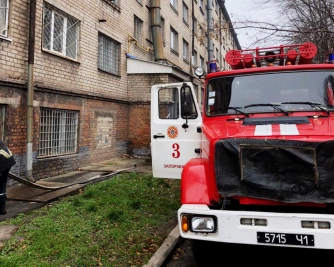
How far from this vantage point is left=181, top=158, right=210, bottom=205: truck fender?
2.98m

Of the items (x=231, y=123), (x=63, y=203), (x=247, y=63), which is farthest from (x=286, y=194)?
(x=63, y=203)

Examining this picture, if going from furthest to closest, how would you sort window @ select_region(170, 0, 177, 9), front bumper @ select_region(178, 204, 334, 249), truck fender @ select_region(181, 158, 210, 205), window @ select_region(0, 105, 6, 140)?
window @ select_region(170, 0, 177, 9)
window @ select_region(0, 105, 6, 140)
truck fender @ select_region(181, 158, 210, 205)
front bumper @ select_region(178, 204, 334, 249)

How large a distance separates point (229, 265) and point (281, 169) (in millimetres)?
1490

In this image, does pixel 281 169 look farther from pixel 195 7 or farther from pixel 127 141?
pixel 195 7

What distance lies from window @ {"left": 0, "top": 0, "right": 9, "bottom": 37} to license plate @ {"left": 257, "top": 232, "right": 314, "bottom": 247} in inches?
273

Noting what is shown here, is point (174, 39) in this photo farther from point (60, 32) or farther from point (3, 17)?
point (3, 17)

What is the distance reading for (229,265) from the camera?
351 centimetres

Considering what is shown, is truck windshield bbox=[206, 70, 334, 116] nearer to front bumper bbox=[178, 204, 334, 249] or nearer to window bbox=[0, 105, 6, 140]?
front bumper bbox=[178, 204, 334, 249]

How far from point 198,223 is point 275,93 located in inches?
78.3

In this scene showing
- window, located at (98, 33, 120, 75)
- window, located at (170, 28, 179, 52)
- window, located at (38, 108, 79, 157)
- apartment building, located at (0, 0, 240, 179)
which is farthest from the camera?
window, located at (170, 28, 179, 52)

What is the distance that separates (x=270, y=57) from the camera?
4.68 meters

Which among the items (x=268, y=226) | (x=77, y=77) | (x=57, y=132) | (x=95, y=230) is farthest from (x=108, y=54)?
(x=268, y=226)

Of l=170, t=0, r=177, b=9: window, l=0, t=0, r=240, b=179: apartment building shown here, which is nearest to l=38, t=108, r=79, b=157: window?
l=0, t=0, r=240, b=179: apartment building

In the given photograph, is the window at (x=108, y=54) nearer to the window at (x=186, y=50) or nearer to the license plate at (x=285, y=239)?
the window at (x=186, y=50)
